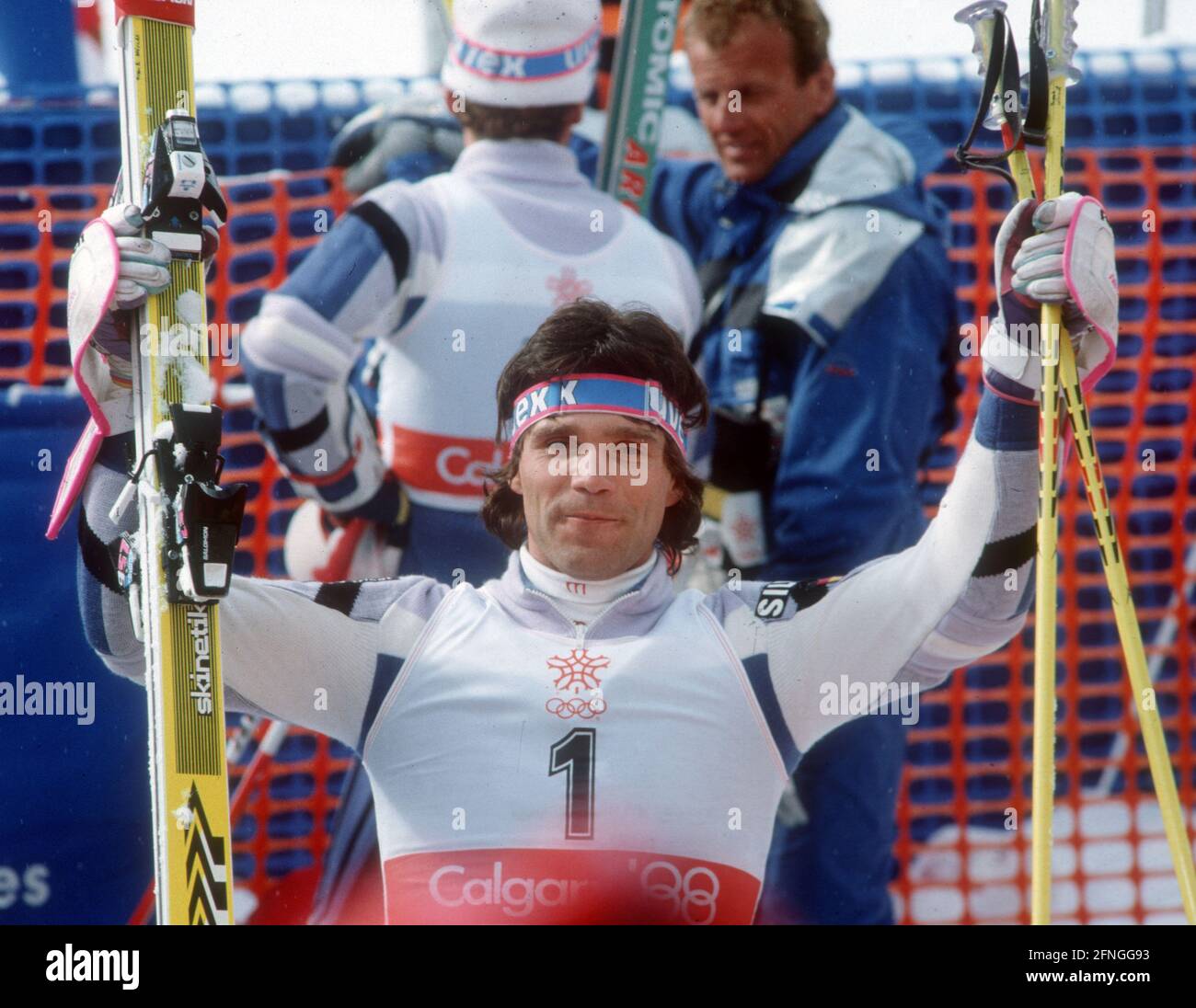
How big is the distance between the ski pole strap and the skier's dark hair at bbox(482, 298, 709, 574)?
1 centimetres

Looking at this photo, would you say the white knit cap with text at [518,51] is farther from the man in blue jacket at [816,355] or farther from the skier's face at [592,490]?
the skier's face at [592,490]

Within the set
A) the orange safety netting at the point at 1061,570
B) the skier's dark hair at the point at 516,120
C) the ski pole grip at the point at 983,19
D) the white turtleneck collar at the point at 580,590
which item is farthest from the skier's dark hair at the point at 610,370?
the orange safety netting at the point at 1061,570

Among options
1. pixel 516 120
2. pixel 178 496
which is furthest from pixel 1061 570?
pixel 178 496

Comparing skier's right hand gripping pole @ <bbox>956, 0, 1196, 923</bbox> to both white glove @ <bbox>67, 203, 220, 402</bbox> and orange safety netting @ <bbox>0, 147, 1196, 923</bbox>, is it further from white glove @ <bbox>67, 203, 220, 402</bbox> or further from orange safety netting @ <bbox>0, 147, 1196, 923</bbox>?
orange safety netting @ <bbox>0, 147, 1196, 923</bbox>

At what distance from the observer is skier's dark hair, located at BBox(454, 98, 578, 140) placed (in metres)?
3.01

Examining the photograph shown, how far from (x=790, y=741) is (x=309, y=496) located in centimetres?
104

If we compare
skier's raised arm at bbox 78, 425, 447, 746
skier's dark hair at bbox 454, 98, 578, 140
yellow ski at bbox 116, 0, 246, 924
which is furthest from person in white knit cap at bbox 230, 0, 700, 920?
yellow ski at bbox 116, 0, 246, 924

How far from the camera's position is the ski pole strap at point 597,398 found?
2.33 metres

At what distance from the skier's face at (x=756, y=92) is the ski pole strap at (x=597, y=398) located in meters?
0.88

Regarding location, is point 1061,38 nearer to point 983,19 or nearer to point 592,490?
point 983,19

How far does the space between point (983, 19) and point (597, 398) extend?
2.25 feet

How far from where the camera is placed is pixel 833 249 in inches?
120

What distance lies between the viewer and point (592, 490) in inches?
90.7
